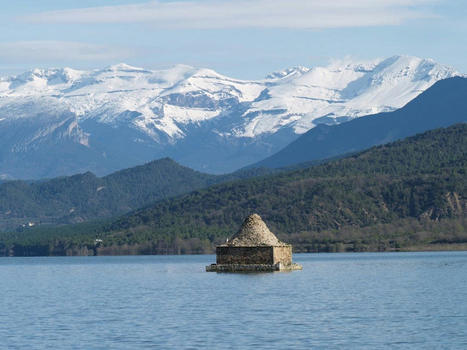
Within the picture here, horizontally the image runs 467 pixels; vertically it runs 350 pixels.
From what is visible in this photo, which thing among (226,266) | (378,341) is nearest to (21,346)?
(378,341)

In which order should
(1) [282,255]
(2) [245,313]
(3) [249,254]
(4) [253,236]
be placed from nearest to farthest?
(2) [245,313] → (4) [253,236] → (3) [249,254] → (1) [282,255]

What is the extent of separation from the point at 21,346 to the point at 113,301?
3447cm

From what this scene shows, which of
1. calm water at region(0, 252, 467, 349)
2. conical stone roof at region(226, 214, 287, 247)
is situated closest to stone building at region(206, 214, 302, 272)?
conical stone roof at region(226, 214, 287, 247)

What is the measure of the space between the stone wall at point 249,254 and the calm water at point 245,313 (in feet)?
14.1

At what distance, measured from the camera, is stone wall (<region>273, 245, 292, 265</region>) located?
151 m

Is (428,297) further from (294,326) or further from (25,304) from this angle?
(25,304)

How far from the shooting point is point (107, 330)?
85375 millimetres

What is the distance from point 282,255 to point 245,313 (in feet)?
195

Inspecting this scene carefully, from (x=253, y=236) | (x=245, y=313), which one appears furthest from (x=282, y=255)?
(x=245, y=313)

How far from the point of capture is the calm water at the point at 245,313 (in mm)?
78250

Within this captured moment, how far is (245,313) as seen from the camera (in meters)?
95.8

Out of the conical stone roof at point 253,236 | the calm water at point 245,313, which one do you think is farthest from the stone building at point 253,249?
the calm water at point 245,313

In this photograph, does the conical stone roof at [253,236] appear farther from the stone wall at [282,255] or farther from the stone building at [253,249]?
the stone wall at [282,255]

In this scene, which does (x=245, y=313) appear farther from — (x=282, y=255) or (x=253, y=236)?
(x=282, y=255)
